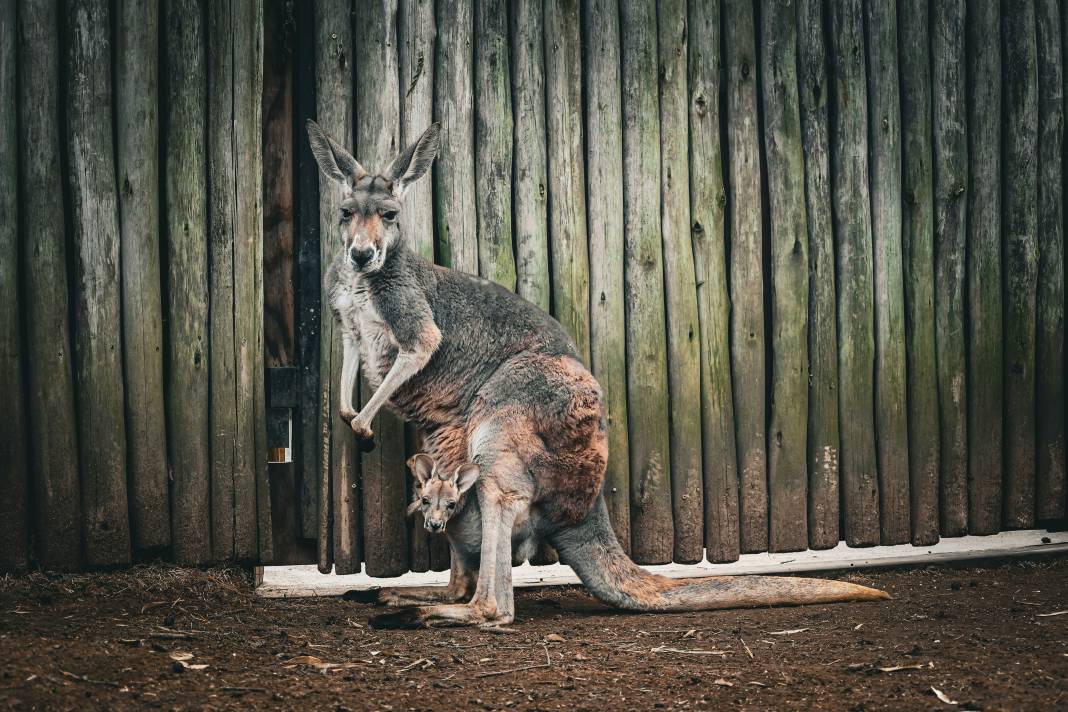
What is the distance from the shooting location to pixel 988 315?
620cm

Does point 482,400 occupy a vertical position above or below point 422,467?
above

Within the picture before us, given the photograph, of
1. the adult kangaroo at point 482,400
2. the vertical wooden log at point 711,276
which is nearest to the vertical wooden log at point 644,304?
the vertical wooden log at point 711,276

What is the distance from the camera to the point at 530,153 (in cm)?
566

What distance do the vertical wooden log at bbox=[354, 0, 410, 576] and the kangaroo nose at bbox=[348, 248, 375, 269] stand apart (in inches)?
A: 29.7

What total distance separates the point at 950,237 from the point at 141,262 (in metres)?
4.36

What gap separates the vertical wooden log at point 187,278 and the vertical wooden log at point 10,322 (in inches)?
26.5

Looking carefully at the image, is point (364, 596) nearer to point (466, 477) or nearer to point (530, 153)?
point (466, 477)

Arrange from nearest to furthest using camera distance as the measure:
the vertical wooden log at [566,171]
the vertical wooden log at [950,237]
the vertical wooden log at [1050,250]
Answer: the vertical wooden log at [566,171]
the vertical wooden log at [950,237]
the vertical wooden log at [1050,250]

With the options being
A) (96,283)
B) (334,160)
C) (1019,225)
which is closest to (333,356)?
(334,160)

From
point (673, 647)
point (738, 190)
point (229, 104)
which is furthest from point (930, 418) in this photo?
point (229, 104)

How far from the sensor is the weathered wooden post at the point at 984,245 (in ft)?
20.3

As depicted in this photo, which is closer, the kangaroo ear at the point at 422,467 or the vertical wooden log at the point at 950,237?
the kangaroo ear at the point at 422,467

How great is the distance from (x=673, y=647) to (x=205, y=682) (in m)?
1.83

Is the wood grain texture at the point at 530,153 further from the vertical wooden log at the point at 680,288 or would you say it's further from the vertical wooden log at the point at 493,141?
the vertical wooden log at the point at 680,288
